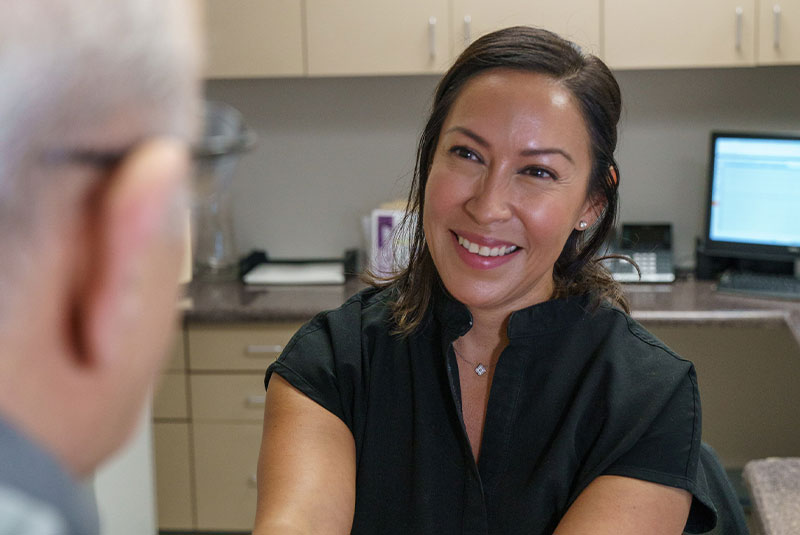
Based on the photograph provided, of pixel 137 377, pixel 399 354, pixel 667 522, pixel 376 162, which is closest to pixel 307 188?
pixel 376 162

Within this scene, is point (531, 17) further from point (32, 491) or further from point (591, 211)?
point (32, 491)

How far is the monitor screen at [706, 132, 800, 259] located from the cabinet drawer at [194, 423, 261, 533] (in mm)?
A: 1701

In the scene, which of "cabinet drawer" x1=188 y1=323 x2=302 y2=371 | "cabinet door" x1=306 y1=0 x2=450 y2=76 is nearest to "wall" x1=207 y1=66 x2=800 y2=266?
"cabinet door" x1=306 y1=0 x2=450 y2=76

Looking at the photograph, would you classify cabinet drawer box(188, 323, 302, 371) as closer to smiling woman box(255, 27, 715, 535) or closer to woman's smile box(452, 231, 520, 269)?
smiling woman box(255, 27, 715, 535)

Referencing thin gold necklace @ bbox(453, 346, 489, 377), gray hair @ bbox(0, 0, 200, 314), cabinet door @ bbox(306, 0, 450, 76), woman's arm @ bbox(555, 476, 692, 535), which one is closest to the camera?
gray hair @ bbox(0, 0, 200, 314)

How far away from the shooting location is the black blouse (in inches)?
55.6

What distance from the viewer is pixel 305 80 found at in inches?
145

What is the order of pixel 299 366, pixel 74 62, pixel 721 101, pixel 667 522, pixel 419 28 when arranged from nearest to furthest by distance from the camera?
pixel 74 62, pixel 667 522, pixel 299 366, pixel 419 28, pixel 721 101

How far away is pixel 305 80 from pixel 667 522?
8.66 feet

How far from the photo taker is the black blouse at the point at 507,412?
141 centimetres

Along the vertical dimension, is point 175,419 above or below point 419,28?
below

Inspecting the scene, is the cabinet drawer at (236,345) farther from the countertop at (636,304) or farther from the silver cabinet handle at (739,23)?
the silver cabinet handle at (739,23)

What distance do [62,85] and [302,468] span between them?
104 cm

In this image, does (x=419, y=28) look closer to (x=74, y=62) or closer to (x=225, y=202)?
(x=225, y=202)
